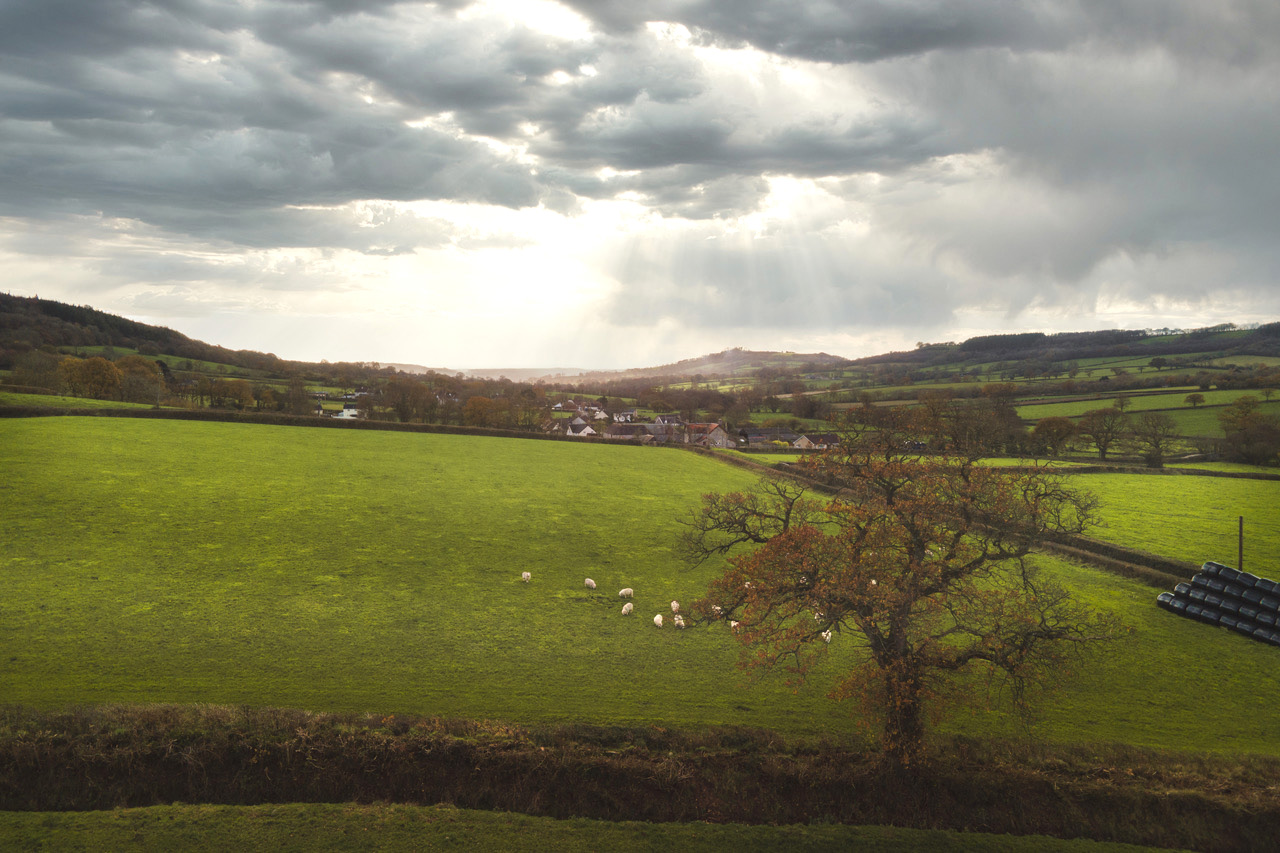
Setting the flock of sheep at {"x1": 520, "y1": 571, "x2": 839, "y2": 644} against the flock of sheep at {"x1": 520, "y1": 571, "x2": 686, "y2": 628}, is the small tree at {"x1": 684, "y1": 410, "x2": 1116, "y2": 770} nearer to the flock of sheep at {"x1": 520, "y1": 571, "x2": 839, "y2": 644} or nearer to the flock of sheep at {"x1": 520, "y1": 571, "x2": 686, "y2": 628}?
the flock of sheep at {"x1": 520, "y1": 571, "x2": 839, "y2": 644}

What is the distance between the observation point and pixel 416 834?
13.2 m

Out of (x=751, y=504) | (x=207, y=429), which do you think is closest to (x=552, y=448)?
(x=207, y=429)

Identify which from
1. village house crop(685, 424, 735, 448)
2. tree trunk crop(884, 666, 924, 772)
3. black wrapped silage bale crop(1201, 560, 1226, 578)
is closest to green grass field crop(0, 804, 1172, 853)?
tree trunk crop(884, 666, 924, 772)

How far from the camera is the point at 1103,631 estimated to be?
2412 centimetres

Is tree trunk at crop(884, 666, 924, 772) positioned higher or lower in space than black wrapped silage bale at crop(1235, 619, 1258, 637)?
higher

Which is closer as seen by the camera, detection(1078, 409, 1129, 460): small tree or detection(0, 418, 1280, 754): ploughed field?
detection(0, 418, 1280, 754): ploughed field

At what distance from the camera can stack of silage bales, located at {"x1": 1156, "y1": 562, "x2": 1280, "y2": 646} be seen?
2602 cm

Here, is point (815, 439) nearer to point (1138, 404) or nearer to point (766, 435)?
point (766, 435)

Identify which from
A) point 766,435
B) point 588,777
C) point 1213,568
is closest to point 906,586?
point 588,777

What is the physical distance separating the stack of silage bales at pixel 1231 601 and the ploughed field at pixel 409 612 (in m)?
0.77

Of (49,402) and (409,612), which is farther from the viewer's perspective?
(49,402)

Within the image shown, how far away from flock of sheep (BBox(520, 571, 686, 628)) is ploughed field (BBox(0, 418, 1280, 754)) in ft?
1.72

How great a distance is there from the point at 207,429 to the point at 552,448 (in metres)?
30.4

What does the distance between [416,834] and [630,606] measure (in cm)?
1411
